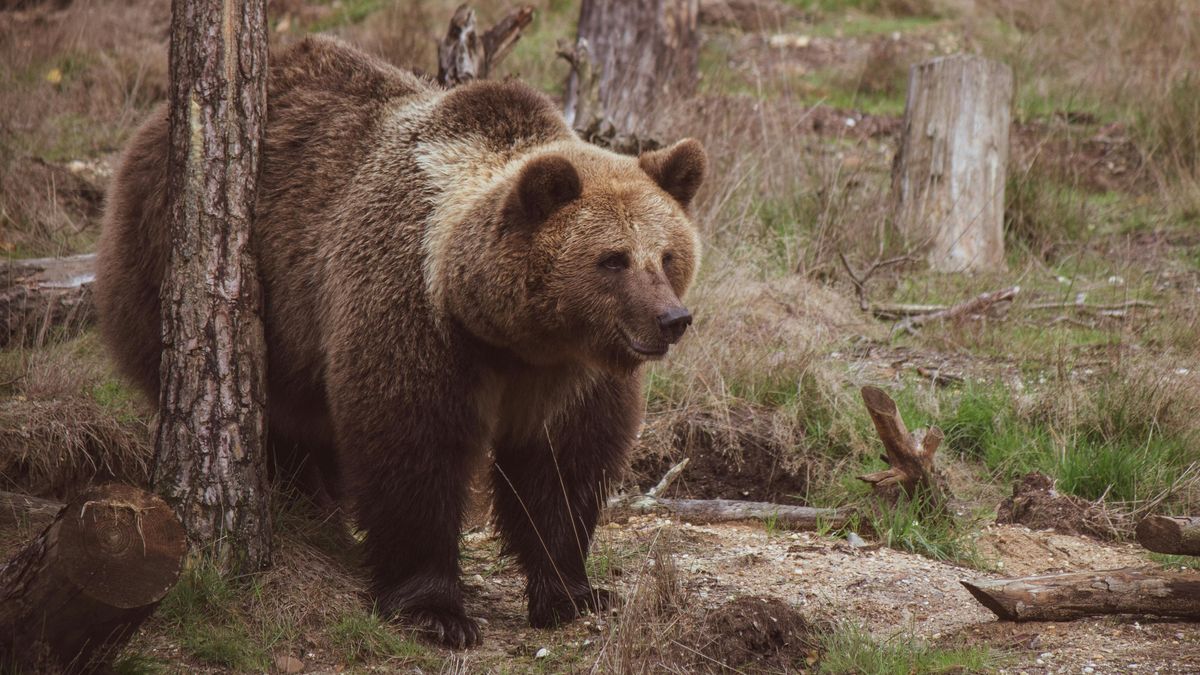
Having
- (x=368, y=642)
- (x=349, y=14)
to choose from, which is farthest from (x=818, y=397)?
(x=349, y=14)

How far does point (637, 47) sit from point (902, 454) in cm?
631

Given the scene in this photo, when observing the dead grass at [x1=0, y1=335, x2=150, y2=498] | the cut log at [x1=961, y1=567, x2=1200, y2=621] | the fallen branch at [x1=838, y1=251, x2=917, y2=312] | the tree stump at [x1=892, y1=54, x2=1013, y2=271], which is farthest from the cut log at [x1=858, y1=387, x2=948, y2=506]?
the tree stump at [x1=892, y1=54, x2=1013, y2=271]

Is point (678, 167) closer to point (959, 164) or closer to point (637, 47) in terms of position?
point (959, 164)

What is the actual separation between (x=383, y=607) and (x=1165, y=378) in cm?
399

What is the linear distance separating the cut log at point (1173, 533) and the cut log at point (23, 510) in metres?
4.20

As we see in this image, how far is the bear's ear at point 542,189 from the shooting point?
4.31m

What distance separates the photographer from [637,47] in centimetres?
1096

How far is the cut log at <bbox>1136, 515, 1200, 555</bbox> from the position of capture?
4148mm

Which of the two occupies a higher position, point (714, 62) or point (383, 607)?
point (714, 62)

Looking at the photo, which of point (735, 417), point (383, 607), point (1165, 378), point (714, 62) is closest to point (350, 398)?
point (383, 607)

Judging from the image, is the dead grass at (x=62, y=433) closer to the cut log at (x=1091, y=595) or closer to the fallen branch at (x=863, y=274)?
the cut log at (x=1091, y=595)

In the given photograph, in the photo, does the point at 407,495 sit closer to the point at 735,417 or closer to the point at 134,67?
the point at 735,417

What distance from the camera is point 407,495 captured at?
4.61 m

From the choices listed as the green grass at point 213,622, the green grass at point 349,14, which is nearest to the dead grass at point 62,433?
the green grass at point 213,622
